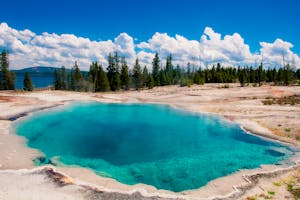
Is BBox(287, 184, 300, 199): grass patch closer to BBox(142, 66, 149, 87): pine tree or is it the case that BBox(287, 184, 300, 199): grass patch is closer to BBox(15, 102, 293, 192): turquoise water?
BBox(15, 102, 293, 192): turquoise water

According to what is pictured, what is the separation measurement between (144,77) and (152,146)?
66181mm

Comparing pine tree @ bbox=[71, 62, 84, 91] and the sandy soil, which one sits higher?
pine tree @ bbox=[71, 62, 84, 91]

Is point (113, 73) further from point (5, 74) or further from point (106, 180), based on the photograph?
point (106, 180)

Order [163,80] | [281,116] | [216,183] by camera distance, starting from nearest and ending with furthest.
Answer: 1. [216,183]
2. [281,116]
3. [163,80]

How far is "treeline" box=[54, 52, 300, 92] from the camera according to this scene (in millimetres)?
81375

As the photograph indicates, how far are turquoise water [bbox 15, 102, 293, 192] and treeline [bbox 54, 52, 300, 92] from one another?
39887mm

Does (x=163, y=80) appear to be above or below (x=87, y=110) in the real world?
above

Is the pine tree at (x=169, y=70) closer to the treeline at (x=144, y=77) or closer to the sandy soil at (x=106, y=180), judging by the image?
the treeline at (x=144, y=77)

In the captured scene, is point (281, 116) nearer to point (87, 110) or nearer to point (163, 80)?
point (87, 110)

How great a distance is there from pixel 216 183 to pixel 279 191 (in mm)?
3823

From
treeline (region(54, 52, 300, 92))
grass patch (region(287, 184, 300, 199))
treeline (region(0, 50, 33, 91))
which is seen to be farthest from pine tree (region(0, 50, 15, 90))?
grass patch (region(287, 184, 300, 199))

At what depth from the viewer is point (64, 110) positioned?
44.4m

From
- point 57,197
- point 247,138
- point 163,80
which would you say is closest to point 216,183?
point 57,197

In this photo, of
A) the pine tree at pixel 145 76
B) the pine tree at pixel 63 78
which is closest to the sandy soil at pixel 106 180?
the pine tree at pixel 145 76
